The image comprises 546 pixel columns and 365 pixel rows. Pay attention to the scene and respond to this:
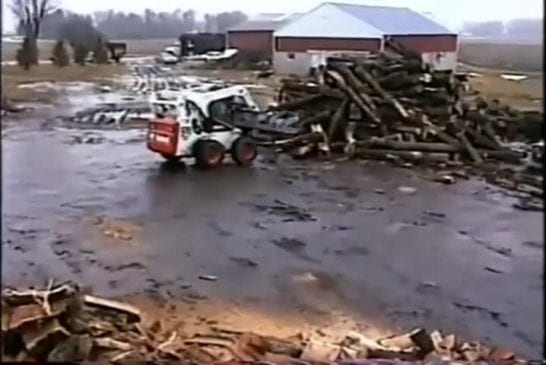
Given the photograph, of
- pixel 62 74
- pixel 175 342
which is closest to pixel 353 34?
pixel 62 74

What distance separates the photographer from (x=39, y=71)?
42.8 inches

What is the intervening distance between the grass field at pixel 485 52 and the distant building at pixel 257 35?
0.31ft

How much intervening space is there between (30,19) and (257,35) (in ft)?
1.05

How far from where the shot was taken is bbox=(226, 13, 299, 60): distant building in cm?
110

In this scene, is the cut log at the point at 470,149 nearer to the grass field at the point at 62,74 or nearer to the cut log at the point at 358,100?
the cut log at the point at 358,100

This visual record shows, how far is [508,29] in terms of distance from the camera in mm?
880

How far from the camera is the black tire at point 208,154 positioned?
1640mm

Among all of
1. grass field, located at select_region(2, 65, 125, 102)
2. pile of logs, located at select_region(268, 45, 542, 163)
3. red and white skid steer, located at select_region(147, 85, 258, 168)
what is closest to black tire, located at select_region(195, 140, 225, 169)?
red and white skid steer, located at select_region(147, 85, 258, 168)

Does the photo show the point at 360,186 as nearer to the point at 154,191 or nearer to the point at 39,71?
the point at 154,191

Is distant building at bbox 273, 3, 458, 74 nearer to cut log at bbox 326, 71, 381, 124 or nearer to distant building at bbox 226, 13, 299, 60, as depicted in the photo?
distant building at bbox 226, 13, 299, 60

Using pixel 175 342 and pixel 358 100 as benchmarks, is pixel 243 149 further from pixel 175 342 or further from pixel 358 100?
pixel 175 342

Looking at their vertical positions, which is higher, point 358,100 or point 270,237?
point 358,100

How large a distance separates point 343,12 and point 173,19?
21 centimetres

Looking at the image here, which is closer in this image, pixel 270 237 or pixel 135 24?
pixel 135 24
